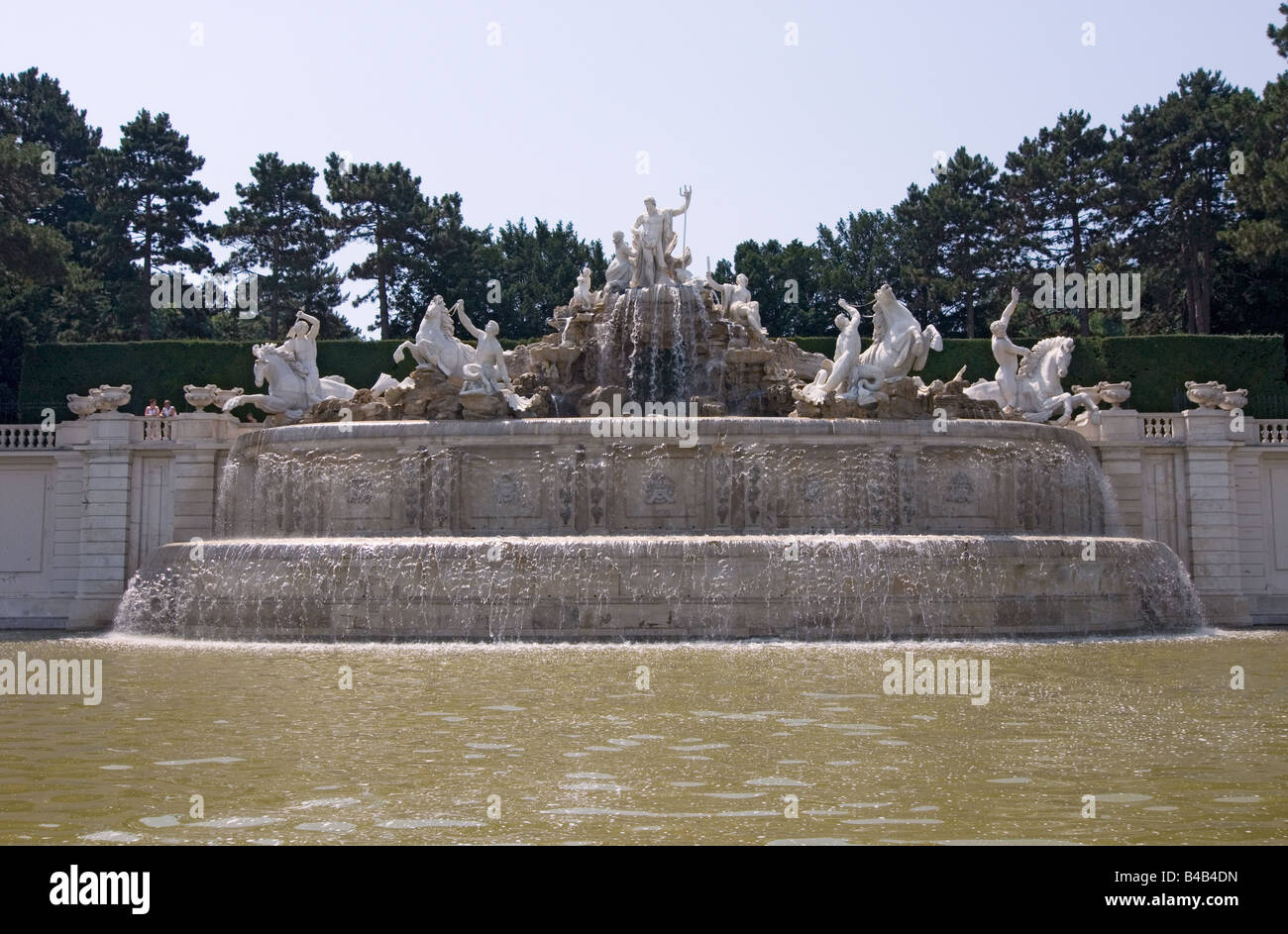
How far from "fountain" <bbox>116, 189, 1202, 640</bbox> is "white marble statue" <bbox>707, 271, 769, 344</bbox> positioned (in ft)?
0.31

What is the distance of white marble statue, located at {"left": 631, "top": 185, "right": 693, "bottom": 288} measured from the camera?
94.9 feet

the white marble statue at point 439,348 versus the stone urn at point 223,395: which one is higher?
the white marble statue at point 439,348

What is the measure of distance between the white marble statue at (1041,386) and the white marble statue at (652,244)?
6.87 m

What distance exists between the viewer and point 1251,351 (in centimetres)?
3731

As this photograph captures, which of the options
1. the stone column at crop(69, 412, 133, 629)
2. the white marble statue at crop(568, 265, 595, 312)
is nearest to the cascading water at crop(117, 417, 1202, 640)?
the stone column at crop(69, 412, 133, 629)

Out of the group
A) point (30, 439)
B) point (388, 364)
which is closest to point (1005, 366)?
point (388, 364)

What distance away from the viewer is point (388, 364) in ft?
122

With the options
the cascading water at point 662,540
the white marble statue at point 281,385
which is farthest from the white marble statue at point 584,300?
the cascading water at point 662,540

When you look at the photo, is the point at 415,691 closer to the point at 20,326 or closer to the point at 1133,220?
the point at 20,326

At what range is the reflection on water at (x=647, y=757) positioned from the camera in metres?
6.43

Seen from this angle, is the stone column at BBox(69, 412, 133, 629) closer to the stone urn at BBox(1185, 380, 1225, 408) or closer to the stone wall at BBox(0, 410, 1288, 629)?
the stone wall at BBox(0, 410, 1288, 629)

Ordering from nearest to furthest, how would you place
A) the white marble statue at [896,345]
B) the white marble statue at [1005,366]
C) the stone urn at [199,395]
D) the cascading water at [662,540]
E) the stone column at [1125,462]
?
1. the cascading water at [662,540]
2. the white marble statue at [896,345]
3. the stone column at [1125,462]
4. the stone urn at [199,395]
5. the white marble statue at [1005,366]

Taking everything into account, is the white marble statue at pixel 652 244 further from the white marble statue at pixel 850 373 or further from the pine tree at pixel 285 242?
the pine tree at pixel 285 242

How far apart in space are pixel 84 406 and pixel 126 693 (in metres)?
15.9
